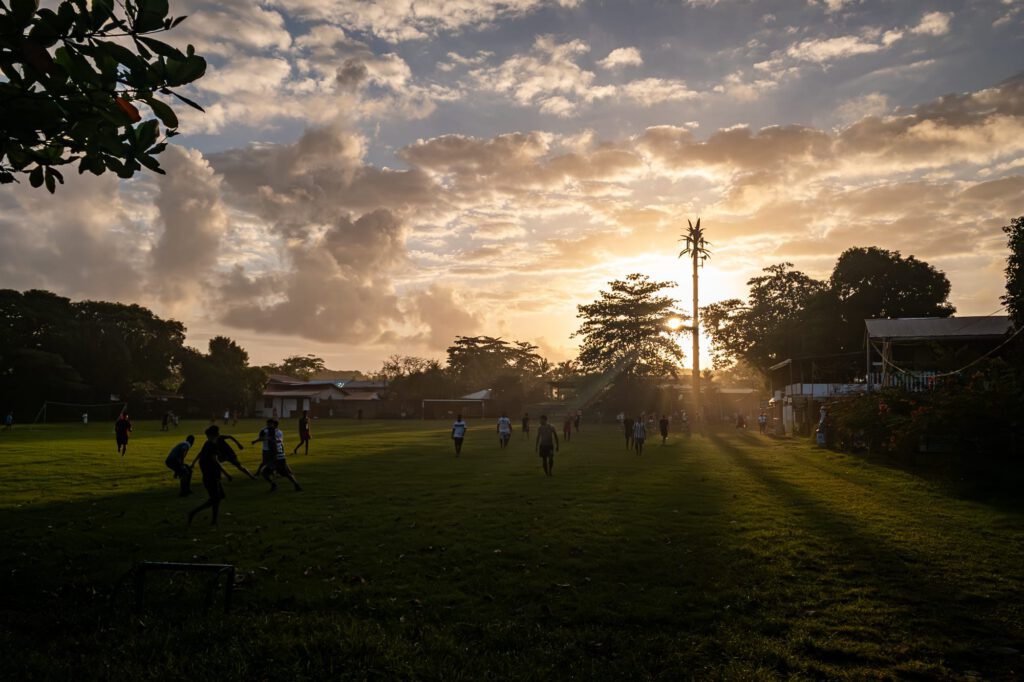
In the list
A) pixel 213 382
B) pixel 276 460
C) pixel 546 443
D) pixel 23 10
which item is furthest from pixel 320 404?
pixel 23 10

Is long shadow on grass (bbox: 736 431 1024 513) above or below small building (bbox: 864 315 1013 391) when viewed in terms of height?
below

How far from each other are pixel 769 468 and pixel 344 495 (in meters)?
15.6

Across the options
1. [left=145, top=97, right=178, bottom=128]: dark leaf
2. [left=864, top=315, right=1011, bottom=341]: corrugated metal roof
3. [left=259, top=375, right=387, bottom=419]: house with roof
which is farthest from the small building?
[left=259, top=375, right=387, bottom=419]: house with roof

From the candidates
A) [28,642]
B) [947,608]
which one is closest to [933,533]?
[947,608]

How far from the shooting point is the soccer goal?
208 ft

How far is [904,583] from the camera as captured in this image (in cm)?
898

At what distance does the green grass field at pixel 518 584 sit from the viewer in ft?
20.9

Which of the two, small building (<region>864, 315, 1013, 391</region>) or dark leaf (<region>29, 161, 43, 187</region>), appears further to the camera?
small building (<region>864, 315, 1013, 391</region>)

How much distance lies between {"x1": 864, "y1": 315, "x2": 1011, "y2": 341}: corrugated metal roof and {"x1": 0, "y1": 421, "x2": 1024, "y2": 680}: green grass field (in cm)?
2061

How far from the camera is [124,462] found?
959 inches

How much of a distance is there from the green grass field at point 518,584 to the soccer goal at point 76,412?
179 feet

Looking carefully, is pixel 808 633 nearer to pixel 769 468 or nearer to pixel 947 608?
pixel 947 608

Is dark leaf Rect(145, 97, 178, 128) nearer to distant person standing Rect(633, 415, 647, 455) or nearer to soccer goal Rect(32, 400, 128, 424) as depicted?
distant person standing Rect(633, 415, 647, 455)

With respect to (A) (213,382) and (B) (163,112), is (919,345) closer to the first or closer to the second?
(B) (163,112)
